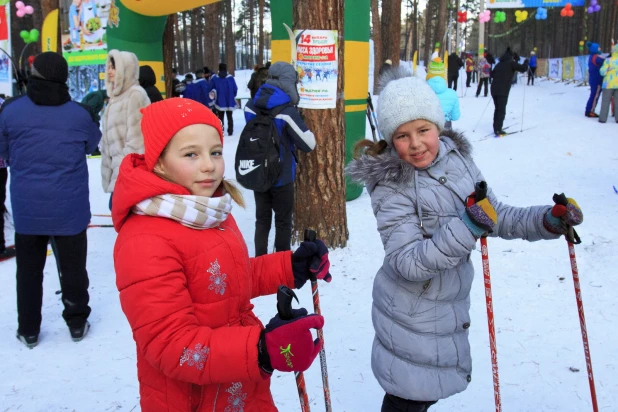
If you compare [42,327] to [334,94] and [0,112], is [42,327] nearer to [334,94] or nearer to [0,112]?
[0,112]

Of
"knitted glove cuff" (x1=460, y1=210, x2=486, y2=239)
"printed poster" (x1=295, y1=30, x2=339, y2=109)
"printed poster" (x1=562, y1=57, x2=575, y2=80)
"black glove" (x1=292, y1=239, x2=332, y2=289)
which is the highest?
"printed poster" (x1=562, y1=57, x2=575, y2=80)

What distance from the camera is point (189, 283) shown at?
1590mm

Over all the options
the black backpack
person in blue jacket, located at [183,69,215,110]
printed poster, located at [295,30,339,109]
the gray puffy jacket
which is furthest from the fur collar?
person in blue jacket, located at [183,69,215,110]

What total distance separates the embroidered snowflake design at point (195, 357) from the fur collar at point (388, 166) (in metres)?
1.01

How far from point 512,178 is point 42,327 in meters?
6.76

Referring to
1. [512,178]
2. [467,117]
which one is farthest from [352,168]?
[467,117]

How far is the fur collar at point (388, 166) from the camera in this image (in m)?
2.05

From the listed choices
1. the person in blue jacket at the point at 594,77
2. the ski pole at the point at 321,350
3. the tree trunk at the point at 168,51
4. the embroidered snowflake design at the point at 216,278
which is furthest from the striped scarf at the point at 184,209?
the person in blue jacket at the point at 594,77

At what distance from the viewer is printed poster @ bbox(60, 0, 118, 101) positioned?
9.74 meters

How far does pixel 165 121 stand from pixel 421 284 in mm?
1169

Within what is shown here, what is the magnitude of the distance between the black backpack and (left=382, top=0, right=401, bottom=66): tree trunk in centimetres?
1568

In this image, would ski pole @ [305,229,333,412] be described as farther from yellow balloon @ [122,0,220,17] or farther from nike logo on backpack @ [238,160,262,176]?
yellow balloon @ [122,0,220,17]

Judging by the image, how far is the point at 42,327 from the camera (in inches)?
159

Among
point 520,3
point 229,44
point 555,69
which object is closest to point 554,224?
point 520,3
